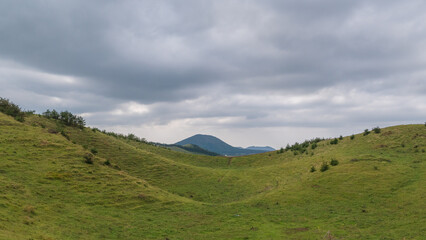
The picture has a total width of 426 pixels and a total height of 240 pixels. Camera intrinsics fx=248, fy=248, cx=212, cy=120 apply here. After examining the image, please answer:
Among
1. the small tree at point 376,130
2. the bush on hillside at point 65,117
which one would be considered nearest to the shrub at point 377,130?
the small tree at point 376,130

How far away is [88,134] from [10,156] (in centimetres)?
3099

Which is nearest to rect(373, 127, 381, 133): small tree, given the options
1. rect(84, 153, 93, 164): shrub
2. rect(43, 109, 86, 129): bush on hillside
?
rect(84, 153, 93, 164): shrub

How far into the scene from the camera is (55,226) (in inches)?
869

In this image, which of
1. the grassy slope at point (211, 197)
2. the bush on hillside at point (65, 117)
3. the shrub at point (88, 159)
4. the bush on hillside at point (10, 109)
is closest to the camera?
the grassy slope at point (211, 197)

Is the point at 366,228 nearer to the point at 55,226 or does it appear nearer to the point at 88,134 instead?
the point at 55,226

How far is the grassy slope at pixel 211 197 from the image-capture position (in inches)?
912

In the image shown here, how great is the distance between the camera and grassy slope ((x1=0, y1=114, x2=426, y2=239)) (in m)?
23.2

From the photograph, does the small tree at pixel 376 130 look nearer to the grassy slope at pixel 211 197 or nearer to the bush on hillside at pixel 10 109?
the grassy slope at pixel 211 197

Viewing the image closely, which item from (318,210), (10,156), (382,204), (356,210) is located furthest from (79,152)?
(382,204)

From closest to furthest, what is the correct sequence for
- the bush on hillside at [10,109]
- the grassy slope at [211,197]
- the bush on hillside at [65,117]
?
the grassy slope at [211,197] → the bush on hillside at [10,109] → the bush on hillside at [65,117]

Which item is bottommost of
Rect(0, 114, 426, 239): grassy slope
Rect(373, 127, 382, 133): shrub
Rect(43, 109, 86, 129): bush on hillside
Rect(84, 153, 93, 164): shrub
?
Rect(0, 114, 426, 239): grassy slope

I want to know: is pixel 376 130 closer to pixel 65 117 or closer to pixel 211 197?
pixel 211 197

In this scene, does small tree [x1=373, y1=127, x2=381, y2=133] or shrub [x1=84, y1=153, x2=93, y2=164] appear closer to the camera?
shrub [x1=84, y1=153, x2=93, y2=164]

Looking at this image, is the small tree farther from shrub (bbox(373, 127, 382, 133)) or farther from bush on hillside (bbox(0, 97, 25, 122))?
bush on hillside (bbox(0, 97, 25, 122))
